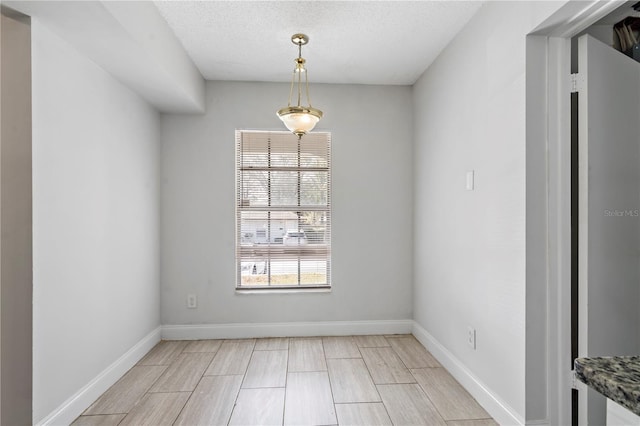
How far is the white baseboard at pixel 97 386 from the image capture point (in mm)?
2030

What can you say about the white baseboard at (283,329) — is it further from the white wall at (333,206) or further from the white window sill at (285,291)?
the white window sill at (285,291)

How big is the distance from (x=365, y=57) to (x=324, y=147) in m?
1.00

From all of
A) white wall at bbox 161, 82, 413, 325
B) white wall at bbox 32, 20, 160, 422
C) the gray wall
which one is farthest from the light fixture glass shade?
the gray wall

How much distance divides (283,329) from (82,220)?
2.11 metres

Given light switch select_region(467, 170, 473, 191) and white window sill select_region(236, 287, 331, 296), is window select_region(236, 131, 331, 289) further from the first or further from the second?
light switch select_region(467, 170, 473, 191)

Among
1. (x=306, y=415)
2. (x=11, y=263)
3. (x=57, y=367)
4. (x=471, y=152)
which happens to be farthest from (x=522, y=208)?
(x=57, y=367)

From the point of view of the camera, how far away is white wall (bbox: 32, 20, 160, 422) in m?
1.90

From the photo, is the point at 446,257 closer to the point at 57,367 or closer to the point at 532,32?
the point at 532,32

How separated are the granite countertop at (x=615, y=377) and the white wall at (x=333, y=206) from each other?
302 centimetres

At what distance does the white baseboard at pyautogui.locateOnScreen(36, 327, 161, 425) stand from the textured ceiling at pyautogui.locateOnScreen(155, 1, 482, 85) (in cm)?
250

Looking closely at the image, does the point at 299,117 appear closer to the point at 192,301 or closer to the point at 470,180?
the point at 470,180

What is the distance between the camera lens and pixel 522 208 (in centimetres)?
193

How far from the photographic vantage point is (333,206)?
3.69m

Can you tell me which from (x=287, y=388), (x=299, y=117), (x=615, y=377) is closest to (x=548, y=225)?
(x=615, y=377)
